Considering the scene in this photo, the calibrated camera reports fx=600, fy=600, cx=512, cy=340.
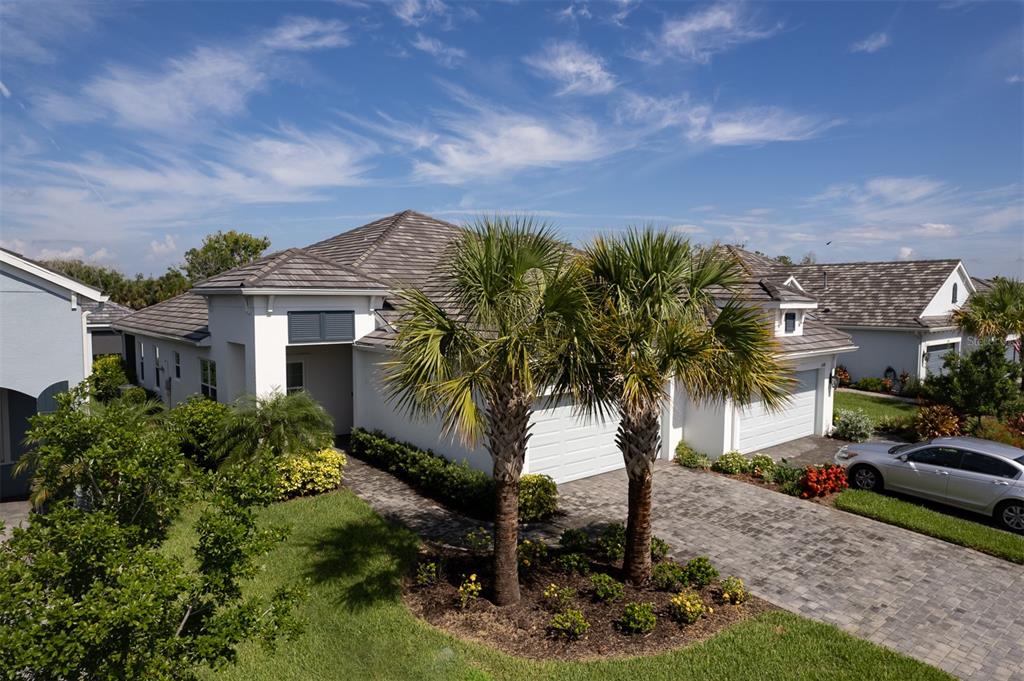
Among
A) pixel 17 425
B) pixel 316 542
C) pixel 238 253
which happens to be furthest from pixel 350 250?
pixel 238 253

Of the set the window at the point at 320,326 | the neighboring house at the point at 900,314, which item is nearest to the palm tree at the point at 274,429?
the window at the point at 320,326

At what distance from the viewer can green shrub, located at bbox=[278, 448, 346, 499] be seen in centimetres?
1280

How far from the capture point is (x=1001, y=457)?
12.3m

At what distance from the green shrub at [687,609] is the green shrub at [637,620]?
0.36 metres

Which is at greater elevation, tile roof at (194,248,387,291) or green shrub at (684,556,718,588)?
tile roof at (194,248,387,291)

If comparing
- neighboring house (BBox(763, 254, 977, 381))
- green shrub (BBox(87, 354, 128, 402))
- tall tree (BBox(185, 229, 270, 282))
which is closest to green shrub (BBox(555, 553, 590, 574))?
green shrub (BBox(87, 354, 128, 402))

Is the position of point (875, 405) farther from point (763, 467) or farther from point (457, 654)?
point (457, 654)

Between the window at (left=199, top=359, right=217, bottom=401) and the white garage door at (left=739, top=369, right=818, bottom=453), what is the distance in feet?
50.4

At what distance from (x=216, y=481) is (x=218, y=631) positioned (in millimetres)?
1679

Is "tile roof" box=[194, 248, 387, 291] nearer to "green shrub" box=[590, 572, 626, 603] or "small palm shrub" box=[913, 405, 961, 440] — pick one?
"green shrub" box=[590, 572, 626, 603]

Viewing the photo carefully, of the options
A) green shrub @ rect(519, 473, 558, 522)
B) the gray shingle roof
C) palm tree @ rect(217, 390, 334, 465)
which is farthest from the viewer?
the gray shingle roof

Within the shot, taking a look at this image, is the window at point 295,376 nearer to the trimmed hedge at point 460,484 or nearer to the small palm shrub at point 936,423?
the trimmed hedge at point 460,484

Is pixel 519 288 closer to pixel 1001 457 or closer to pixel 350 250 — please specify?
pixel 1001 457

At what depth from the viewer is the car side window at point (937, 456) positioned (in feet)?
42.4
